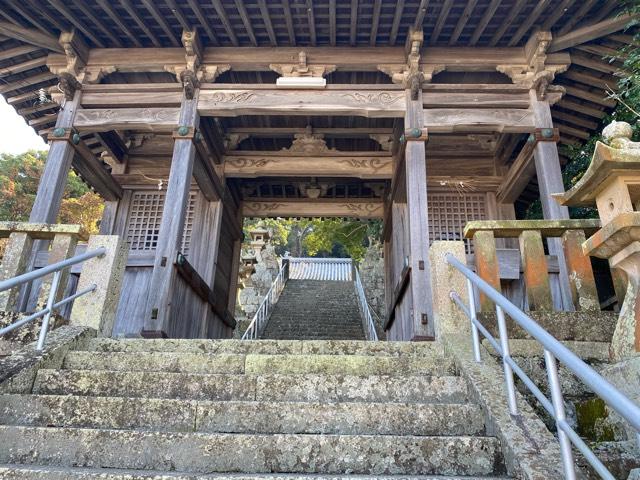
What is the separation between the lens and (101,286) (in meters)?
4.07

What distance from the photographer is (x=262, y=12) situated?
19.6 feet

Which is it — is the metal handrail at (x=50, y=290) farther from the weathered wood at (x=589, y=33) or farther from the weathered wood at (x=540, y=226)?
the weathered wood at (x=589, y=33)

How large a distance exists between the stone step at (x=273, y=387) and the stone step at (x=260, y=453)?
0.56 metres

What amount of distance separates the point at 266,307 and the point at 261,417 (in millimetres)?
10296

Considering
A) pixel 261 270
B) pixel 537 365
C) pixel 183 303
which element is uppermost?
pixel 261 270

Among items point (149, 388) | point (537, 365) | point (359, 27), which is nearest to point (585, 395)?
point (537, 365)

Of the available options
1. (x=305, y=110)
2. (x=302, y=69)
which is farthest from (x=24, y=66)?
(x=305, y=110)

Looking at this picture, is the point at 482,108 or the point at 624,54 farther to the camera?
the point at 482,108

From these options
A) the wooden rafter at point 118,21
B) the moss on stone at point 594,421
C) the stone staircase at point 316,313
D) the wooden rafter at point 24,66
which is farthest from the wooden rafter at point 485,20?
the stone staircase at point 316,313

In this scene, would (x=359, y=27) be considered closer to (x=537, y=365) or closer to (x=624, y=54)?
(x=624, y=54)

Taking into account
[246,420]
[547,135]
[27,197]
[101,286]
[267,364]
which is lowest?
[246,420]

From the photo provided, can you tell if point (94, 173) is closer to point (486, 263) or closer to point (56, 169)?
point (56, 169)

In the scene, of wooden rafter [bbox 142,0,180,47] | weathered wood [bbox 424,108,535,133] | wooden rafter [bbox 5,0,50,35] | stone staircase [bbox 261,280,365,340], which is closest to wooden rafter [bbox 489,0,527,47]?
weathered wood [bbox 424,108,535,133]

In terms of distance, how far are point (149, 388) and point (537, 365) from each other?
2686 millimetres
